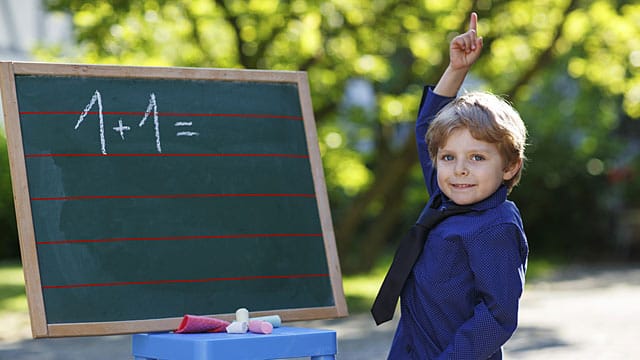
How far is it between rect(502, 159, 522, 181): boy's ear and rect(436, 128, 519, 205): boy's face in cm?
3

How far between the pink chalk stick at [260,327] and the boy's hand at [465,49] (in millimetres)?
1107

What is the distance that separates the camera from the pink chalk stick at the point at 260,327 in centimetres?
387

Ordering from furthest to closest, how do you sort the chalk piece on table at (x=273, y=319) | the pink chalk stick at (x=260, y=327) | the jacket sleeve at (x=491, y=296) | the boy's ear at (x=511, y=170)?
the chalk piece on table at (x=273, y=319), the pink chalk stick at (x=260, y=327), the boy's ear at (x=511, y=170), the jacket sleeve at (x=491, y=296)

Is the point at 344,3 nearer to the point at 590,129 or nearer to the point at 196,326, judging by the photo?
the point at 590,129

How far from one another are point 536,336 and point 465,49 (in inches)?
249

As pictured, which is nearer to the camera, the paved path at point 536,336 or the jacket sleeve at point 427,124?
the jacket sleeve at point 427,124

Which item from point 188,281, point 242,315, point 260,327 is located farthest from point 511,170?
point 188,281

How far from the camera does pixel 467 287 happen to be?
3490 mm

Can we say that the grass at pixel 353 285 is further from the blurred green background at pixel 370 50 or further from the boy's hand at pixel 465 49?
the boy's hand at pixel 465 49

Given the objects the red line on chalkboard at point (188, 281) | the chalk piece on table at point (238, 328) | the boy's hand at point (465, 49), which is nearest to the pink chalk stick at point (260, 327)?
the chalk piece on table at point (238, 328)

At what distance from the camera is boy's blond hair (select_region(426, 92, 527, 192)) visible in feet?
11.5

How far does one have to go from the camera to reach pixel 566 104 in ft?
70.1

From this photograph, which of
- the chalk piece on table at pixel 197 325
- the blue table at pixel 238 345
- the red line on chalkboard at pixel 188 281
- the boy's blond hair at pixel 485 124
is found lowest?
the blue table at pixel 238 345

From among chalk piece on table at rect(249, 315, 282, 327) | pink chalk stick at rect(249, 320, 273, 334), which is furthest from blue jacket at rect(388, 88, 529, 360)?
chalk piece on table at rect(249, 315, 282, 327)
